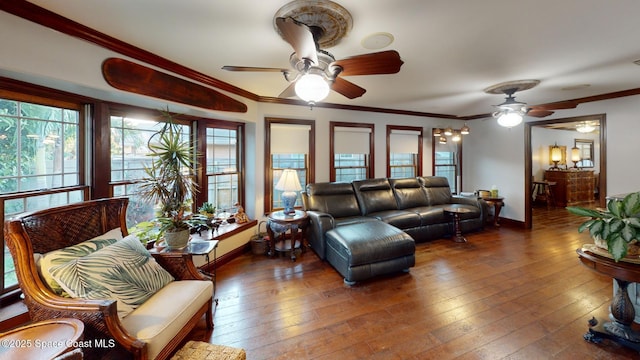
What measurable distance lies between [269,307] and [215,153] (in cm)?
232

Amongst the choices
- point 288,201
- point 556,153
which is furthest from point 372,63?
point 556,153

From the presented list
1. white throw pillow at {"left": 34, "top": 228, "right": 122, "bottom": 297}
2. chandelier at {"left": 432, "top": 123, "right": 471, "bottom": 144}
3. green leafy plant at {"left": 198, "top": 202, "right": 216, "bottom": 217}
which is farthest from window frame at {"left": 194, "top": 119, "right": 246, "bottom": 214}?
chandelier at {"left": 432, "top": 123, "right": 471, "bottom": 144}

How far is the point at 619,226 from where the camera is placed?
169 centimetres

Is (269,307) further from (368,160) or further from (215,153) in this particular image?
(368,160)

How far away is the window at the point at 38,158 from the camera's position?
5.92 ft

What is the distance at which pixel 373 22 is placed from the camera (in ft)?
6.13

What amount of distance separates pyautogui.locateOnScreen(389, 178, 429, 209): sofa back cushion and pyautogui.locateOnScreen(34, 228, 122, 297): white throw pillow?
13.5 feet

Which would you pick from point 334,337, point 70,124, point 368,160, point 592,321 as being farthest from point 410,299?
point 70,124

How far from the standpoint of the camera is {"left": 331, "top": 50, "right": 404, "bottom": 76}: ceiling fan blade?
5.44 ft

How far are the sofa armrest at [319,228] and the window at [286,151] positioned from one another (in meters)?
0.98

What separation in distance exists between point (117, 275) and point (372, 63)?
2182 millimetres

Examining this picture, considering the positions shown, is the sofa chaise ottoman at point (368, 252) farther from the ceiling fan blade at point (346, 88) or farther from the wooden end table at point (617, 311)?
the ceiling fan blade at point (346, 88)

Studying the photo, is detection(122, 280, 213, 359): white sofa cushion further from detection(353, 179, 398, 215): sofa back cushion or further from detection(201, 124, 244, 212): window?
detection(353, 179, 398, 215): sofa back cushion

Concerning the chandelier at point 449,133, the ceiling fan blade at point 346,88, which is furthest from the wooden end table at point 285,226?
the chandelier at point 449,133
